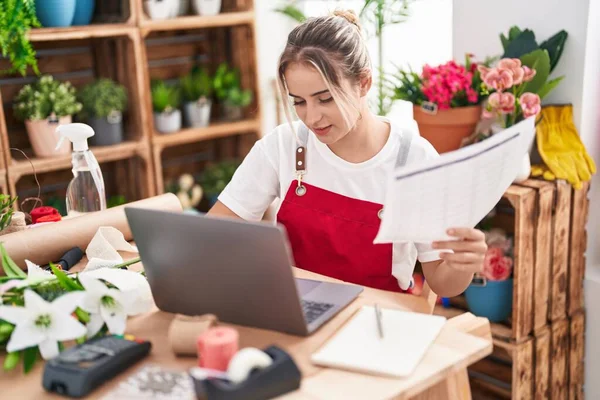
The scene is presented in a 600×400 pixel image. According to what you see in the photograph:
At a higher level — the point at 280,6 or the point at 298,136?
the point at 280,6

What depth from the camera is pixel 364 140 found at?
1672mm

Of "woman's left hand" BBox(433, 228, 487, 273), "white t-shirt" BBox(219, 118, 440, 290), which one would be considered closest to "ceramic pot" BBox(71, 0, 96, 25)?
"white t-shirt" BBox(219, 118, 440, 290)

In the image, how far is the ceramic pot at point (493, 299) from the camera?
7.62 ft

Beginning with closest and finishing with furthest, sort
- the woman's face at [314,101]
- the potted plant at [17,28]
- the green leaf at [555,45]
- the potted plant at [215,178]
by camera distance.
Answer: the woman's face at [314,101]
the green leaf at [555,45]
the potted plant at [17,28]
the potted plant at [215,178]

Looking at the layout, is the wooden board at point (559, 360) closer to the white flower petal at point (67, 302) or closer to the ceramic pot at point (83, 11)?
the white flower petal at point (67, 302)

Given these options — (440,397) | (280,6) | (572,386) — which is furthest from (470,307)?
Result: (280,6)

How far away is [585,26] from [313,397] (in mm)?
1741

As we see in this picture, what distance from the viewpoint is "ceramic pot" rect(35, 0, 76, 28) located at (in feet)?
9.34

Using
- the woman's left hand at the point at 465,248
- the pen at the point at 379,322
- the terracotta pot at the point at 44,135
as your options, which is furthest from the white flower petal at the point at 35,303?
the terracotta pot at the point at 44,135

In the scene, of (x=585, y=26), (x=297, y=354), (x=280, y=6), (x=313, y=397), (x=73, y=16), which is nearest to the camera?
(x=313, y=397)

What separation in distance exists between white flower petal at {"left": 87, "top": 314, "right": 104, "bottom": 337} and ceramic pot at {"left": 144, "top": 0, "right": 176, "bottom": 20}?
7.33 feet

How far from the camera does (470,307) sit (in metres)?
2.43

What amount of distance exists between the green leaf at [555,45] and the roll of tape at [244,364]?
173 centimetres

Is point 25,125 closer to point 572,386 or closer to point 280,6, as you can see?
point 280,6
